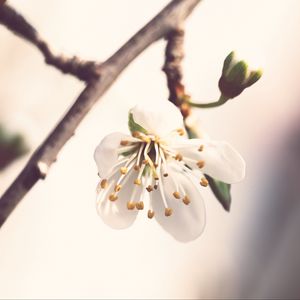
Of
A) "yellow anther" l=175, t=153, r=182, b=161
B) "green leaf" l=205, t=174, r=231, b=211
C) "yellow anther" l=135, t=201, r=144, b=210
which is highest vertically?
"yellow anther" l=175, t=153, r=182, b=161

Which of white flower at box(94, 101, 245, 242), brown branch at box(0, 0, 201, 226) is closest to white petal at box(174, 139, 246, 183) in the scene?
white flower at box(94, 101, 245, 242)

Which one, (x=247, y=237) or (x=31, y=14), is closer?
(x=31, y=14)

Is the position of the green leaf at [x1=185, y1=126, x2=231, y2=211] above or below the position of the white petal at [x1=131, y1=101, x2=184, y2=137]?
below

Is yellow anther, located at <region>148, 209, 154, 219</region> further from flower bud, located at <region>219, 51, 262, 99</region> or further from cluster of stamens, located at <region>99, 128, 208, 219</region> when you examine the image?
flower bud, located at <region>219, 51, 262, 99</region>

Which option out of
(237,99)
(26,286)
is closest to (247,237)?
(237,99)

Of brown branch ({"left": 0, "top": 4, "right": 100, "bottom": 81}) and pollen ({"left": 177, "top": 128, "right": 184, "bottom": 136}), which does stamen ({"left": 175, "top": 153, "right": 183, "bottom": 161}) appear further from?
brown branch ({"left": 0, "top": 4, "right": 100, "bottom": 81})

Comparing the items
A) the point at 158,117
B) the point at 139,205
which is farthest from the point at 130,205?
the point at 158,117

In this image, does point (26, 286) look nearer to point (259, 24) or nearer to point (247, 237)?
point (247, 237)
